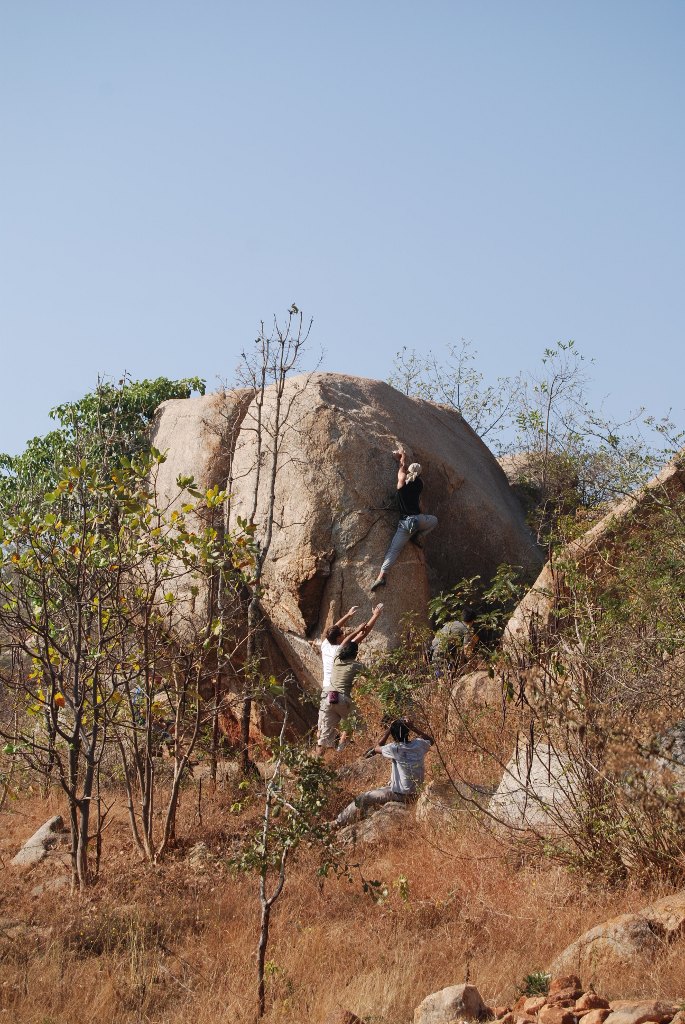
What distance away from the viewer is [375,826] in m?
9.75

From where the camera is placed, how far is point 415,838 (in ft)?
30.7

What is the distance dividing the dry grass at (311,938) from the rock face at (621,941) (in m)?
0.13

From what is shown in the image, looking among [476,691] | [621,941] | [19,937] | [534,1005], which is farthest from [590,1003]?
[476,691]

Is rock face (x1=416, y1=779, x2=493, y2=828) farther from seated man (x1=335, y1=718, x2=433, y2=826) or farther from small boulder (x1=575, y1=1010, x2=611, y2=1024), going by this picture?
small boulder (x1=575, y1=1010, x2=611, y2=1024)

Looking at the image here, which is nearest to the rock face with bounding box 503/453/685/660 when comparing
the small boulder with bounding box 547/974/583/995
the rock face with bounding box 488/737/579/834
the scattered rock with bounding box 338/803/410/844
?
the scattered rock with bounding box 338/803/410/844

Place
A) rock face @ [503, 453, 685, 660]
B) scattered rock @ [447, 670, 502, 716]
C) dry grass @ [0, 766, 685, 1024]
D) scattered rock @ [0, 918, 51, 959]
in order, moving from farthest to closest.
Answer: rock face @ [503, 453, 685, 660] < scattered rock @ [447, 670, 502, 716] < scattered rock @ [0, 918, 51, 959] < dry grass @ [0, 766, 685, 1024]

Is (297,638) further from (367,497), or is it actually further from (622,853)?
(622,853)

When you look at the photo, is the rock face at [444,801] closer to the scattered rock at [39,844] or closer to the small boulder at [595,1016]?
the small boulder at [595,1016]

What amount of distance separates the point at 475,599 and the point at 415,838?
713cm

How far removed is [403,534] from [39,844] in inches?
276

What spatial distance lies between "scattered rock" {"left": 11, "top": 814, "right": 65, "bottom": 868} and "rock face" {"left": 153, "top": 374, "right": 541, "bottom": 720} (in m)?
5.28

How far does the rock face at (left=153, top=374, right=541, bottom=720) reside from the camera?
15.1m

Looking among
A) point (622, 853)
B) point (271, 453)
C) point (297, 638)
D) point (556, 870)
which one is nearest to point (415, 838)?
point (556, 870)

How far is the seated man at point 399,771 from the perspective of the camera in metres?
10.1
